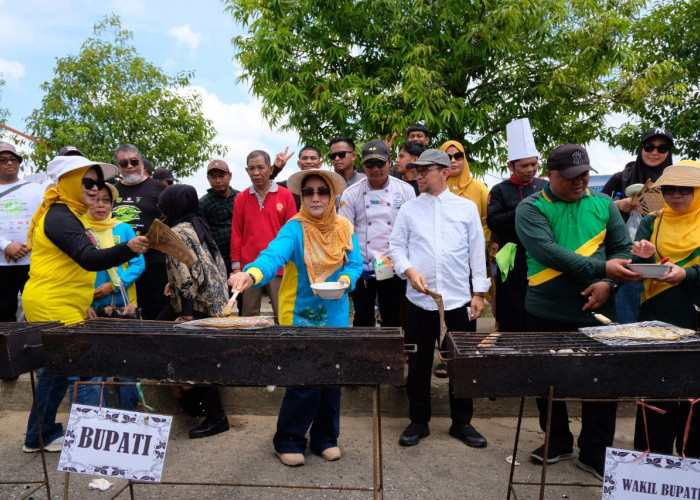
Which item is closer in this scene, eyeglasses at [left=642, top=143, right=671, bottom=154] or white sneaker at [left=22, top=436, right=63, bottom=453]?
white sneaker at [left=22, top=436, right=63, bottom=453]

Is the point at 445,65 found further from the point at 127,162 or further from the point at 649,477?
the point at 649,477

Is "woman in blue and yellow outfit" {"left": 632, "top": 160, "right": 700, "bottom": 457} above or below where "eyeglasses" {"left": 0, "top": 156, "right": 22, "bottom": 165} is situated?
below

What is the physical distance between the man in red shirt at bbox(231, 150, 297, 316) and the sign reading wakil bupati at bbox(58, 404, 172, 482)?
7.58 ft

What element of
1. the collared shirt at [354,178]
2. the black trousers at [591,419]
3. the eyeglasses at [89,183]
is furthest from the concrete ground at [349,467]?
the collared shirt at [354,178]

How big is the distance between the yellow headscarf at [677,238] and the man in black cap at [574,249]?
18 centimetres

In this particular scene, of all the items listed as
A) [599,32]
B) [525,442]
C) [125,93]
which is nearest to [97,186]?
[525,442]

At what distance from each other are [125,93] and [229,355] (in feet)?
54.0

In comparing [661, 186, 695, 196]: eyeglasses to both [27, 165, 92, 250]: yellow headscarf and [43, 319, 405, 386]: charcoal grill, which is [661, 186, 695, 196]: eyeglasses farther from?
[27, 165, 92, 250]: yellow headscarf

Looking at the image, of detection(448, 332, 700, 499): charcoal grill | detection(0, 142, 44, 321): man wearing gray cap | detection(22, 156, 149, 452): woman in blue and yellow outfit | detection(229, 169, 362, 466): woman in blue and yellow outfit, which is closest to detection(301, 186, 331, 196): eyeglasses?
detection(229, 169, 362, 466): woman in blue and yellow outfit

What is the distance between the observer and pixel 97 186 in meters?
3.36

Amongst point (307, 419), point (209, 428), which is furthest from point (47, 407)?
point (307, 419)

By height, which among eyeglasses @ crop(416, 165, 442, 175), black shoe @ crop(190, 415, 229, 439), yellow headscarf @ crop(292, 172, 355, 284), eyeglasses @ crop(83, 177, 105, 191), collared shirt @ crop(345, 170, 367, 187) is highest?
collared shirt @ crop(345, 170, 367, 187)

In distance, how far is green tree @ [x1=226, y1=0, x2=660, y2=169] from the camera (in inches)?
425

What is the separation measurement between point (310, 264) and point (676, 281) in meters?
2.07
